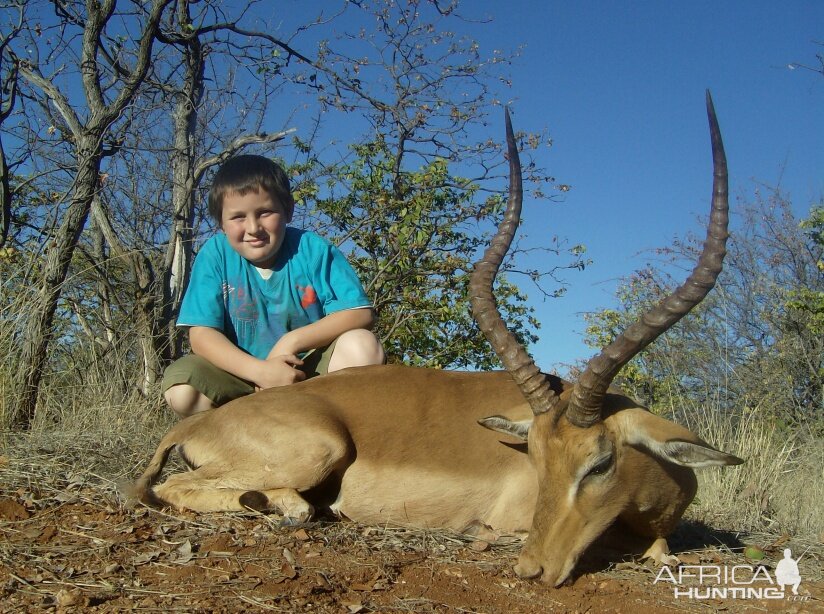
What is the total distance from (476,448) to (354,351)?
3.59 feet

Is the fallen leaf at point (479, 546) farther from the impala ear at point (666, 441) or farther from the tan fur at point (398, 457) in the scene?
the impala ear at point (666, 441)

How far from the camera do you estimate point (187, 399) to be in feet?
17.1

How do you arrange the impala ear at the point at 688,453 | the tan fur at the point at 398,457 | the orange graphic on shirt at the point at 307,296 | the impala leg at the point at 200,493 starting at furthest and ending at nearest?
the orange graphic on shirt at the point at 307,296, the impala leg at the point at 200,493, the tan fur at the point at 398,457, the impala ear at the point at 688,453

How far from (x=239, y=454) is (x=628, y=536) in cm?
213

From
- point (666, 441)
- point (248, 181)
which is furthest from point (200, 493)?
point (666, 441)

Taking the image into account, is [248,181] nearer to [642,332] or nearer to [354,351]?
[354,351]

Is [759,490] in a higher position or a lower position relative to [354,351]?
lower

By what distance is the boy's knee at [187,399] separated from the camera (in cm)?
517

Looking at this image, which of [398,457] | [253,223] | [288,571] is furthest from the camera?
[253,223]

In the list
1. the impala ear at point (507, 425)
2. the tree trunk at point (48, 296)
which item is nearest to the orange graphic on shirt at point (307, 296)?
the impala ear at point (507, 425)

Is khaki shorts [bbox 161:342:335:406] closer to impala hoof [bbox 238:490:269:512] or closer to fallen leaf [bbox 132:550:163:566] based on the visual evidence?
impala hoof [bbox 238:490:269:512]

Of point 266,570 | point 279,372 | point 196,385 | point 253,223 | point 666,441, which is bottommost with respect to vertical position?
point 266,570

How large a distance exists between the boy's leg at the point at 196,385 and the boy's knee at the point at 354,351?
0.68 metres

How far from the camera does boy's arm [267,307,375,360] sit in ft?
16.7
